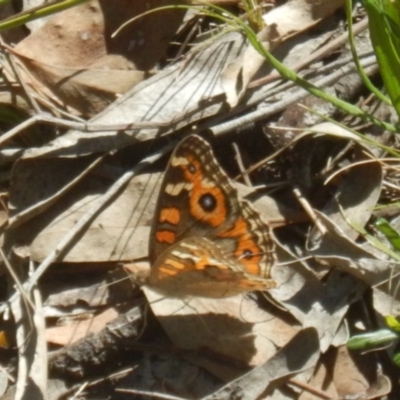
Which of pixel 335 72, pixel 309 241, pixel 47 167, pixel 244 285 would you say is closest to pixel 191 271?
pixel 244 285

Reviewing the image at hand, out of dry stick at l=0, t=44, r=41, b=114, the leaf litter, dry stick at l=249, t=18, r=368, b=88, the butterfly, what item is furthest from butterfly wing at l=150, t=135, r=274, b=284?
dry stick at l=0, t=44, r=41, b=114

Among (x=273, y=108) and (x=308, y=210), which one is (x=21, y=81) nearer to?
(x=273, y=108)

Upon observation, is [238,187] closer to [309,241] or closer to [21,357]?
[309,241]

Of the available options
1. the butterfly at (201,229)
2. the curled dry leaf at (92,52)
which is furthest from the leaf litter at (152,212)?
the butterfly at (201,229)

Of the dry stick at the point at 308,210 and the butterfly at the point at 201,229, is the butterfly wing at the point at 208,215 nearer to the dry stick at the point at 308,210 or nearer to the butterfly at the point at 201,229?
the butterfly at the point at 201,229

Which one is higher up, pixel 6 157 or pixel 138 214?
pixel 6 157

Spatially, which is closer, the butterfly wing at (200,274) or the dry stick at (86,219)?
the butterfly wing at (200,274)

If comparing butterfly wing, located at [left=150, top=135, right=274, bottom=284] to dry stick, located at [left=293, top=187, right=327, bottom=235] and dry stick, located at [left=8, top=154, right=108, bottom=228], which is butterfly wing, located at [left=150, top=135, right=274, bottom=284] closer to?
dry stick, located at [left=293, top=187, right=327, bottom=235]
